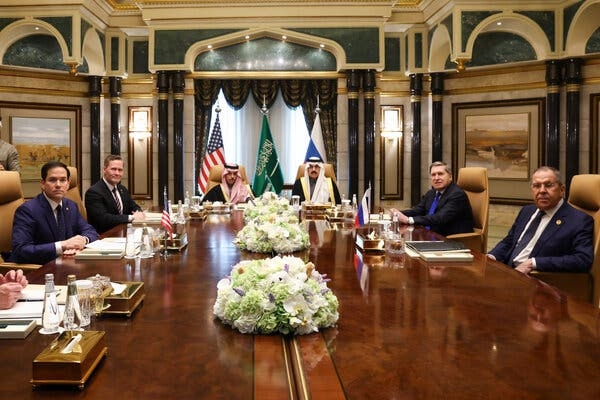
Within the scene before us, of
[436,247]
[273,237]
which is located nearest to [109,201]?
[273,237]

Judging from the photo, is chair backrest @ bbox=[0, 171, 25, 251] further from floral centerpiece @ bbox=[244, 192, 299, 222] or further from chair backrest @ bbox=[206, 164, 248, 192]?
chair backrest @ bbox=[206, 164, 248, 192]

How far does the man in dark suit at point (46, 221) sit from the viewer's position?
126 inches

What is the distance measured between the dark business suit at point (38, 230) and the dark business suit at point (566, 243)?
2.68 m

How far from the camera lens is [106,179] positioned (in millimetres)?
4996

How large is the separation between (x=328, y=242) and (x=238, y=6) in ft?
21.3

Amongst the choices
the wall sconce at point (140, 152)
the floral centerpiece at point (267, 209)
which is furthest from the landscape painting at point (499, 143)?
the floral centerpiece at point (267, 209)

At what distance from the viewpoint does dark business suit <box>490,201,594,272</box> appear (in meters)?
3.03

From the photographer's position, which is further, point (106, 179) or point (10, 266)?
point (106, 179)

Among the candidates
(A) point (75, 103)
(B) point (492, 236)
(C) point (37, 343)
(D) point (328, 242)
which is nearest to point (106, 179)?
(D) point (328, 242)

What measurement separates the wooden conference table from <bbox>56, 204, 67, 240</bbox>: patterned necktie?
1.27m

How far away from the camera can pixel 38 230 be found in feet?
11.2

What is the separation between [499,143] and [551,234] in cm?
627

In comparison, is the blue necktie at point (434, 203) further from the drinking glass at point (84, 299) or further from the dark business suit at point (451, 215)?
the drinking glass at point (84, 299)

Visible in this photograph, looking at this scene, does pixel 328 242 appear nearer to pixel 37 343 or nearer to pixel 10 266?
pixel 10 266
